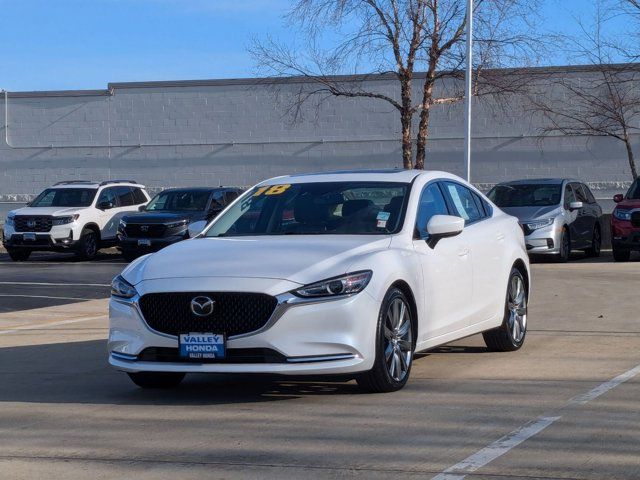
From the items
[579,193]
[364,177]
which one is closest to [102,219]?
[579,193]

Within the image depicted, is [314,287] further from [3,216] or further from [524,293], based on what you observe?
[3,216]

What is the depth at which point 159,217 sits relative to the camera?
2539cm

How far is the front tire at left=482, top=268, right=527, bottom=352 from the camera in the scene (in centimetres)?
1034

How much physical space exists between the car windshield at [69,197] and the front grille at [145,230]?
2.42 m

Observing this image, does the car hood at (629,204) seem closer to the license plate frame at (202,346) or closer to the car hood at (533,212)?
the car hood at (533,212)

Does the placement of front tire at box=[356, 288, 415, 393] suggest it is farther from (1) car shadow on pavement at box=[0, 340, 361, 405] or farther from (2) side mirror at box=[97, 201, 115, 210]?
(2) side mirror at box=[97, 201, 115, 210]

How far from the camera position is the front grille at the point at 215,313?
7750mm

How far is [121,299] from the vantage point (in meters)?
8.26

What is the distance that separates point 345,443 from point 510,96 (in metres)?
27.4

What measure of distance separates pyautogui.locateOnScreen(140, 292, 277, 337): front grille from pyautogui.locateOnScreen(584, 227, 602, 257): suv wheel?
714 inches

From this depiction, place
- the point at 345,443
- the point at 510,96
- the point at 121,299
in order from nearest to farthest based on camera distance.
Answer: the point at 345,443 < the point at 121,299 < the point at 510,96

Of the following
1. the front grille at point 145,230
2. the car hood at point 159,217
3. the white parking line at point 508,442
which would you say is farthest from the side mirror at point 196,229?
the car hood at point 159,217

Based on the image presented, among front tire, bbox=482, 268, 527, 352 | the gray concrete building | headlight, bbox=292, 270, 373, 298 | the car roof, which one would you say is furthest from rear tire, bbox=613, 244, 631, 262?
headlight, bbox=292, 270, 373, 298

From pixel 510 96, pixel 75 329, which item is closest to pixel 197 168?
pixel 510 96
